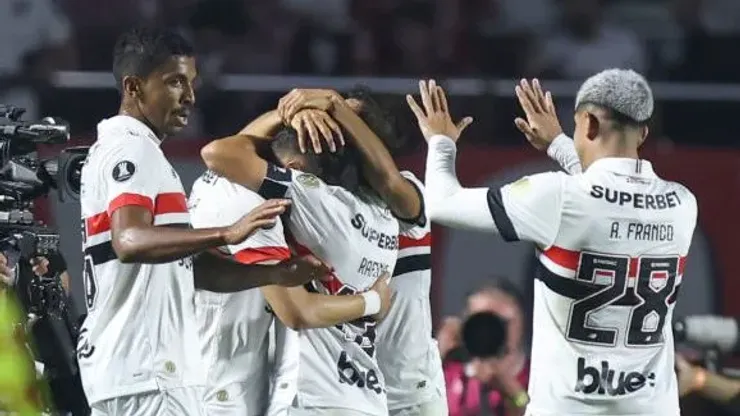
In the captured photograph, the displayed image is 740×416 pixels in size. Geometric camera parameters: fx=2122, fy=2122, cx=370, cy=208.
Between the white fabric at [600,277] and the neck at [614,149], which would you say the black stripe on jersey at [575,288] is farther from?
the neck at [614,149]

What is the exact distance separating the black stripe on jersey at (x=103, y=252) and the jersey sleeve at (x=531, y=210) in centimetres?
84

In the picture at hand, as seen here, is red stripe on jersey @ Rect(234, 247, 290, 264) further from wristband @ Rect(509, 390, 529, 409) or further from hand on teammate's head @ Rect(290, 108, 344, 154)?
wristband @ Rect(509, 390, 529, 409)

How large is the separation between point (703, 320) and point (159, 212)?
2.78m

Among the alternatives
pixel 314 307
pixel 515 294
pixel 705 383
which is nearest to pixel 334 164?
pixel 314 307

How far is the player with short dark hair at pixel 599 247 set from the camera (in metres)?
5.38

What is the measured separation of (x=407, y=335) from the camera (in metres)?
6.50

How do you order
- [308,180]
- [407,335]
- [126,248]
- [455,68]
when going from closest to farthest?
[126,248] → [308,180] → [407,335] → [455,68]

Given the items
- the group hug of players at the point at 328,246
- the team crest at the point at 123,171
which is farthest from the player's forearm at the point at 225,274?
the team crest at the point at 123,171

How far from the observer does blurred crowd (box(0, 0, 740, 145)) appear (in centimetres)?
925

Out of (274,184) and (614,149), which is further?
(274,184)

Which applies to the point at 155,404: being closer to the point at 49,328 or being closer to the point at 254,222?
the point at 254,222

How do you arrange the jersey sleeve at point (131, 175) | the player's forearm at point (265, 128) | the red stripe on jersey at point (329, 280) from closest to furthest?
the jersey sleeve at point (131, 175), the red stripe on jersey at point (329, 280), the player's forearm at point (265, 128)

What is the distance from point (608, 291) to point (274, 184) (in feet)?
3.39

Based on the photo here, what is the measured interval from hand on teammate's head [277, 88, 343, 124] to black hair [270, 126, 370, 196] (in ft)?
0.20
